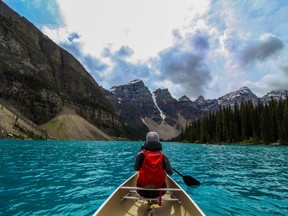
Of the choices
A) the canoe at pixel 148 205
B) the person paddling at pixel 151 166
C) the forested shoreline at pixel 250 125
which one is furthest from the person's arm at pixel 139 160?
the forested shoreline at pixel 250 125

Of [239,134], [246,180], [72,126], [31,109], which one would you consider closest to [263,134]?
[239,134]

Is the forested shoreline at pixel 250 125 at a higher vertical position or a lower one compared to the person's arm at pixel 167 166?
higher

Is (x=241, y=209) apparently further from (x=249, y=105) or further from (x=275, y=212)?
(x=249, y=105)

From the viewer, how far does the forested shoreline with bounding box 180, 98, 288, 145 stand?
97750 millimetres

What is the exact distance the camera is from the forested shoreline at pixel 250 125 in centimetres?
9775

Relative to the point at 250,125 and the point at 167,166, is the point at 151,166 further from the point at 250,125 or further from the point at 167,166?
the point at 250,125

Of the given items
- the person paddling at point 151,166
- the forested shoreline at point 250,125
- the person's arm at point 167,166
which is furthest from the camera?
the forested shoreline at point 250,125

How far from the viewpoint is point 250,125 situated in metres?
112

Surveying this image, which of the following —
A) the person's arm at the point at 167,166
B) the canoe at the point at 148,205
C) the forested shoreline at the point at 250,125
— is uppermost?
the forested shoreline at the point at 250,125

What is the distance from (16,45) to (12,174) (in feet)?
691

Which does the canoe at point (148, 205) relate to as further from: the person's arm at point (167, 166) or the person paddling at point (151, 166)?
the person's arm at point (167, 166)

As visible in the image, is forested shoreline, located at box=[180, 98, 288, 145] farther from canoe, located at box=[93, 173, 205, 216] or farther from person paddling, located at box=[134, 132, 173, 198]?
person paddling, located at box=[134, 132, 173, 198]

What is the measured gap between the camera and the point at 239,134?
117m

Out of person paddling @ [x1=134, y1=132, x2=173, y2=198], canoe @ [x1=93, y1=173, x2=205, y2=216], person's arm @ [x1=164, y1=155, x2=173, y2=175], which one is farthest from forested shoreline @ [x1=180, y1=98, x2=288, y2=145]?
person paddling @ [x1=134, y1=132, x2=173, y2=198]
